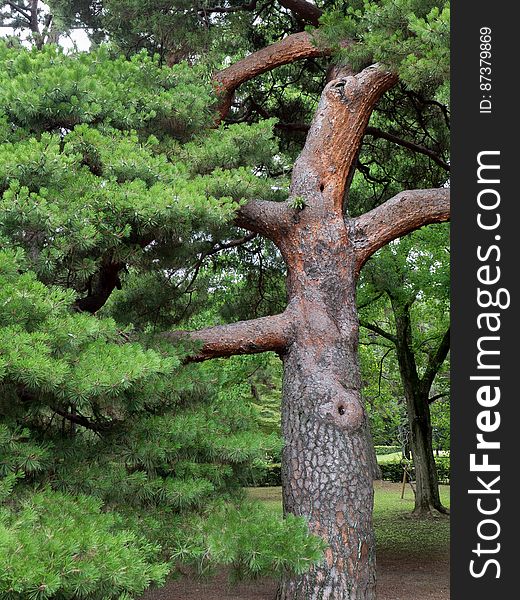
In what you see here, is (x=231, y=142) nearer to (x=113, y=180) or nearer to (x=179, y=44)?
(x=113, y=180)

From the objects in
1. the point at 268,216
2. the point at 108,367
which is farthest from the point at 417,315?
the point at 108,367

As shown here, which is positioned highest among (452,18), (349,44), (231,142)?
(349,44)

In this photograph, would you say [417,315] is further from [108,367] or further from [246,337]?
[108,367]

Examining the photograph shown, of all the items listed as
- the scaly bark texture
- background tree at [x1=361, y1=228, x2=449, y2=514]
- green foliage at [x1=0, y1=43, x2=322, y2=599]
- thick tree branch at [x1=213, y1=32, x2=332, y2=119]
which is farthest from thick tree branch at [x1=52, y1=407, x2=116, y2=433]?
background tree at [x1=361, y1=228, x2=449, y2=514]

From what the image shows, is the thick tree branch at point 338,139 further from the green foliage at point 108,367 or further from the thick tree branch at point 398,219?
the green foliage at point 108,367

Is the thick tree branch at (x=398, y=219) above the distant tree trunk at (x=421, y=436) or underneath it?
above

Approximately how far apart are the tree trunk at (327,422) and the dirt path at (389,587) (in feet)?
7.82

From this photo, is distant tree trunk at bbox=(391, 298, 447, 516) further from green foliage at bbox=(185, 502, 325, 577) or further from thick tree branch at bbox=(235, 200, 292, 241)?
green foliage at bbox=(185, 502, 325, 577)

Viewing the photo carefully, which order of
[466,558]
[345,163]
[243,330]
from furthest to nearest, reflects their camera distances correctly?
[345,163] < [243,330] < [466,558]

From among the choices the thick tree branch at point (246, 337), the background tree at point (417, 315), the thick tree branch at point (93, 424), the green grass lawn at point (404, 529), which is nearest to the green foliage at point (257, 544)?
the thick tree branch at point (93, 424)

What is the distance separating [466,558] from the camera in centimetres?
368

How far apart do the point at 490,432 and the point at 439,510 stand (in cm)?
957

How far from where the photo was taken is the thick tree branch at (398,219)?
5.34 metres

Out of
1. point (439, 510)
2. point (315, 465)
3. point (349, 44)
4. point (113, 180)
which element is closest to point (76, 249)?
point (113, 180)
